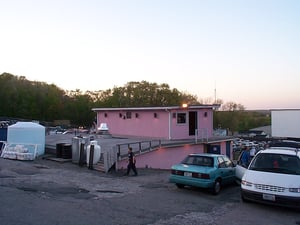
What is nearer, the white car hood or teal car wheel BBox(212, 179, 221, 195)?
the white car hood

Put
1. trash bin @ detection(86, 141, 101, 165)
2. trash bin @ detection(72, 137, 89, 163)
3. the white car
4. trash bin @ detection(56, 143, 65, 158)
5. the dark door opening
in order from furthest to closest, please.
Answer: the dark door opening, trash bin @ detection(56, 143, 65, 158), trash bin @ detection(72, 137, 89, 163), trash bin @ detection(86, 141, 101, 165), the white car

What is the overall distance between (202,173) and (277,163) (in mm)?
2619

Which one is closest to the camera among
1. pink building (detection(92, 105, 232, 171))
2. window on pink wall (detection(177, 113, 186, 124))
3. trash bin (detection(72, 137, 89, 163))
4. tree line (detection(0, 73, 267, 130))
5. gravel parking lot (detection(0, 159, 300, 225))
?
gravel parking lot (detection(0, 159, 300, 225))

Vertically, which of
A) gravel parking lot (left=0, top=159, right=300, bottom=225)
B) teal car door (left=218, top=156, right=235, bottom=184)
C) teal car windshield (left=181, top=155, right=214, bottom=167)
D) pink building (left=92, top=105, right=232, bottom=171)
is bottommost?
gravel parking lot (left=0, top=159, right=300, bottom=225)

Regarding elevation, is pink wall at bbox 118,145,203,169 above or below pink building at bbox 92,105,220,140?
below

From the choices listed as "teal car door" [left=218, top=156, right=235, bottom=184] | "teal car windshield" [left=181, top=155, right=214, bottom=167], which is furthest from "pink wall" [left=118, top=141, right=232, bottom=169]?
"teal car door" [left=218, top=156, right=235, bottom=184]

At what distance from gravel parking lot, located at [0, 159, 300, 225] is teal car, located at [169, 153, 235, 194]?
0.40 metres

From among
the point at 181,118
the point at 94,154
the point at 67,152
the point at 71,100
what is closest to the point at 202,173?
the point at 94,154

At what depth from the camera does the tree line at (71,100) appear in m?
73.2

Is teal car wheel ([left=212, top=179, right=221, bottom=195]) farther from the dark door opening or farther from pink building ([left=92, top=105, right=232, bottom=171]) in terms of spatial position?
the dark door opening

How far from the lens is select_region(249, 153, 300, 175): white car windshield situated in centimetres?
1075

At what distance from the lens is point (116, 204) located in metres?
10.4

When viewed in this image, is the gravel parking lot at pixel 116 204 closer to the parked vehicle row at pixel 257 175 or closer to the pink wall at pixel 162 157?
the parked vehicle row at pixel 257 175

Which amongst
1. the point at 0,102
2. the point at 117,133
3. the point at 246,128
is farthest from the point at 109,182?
the point at 246,128
